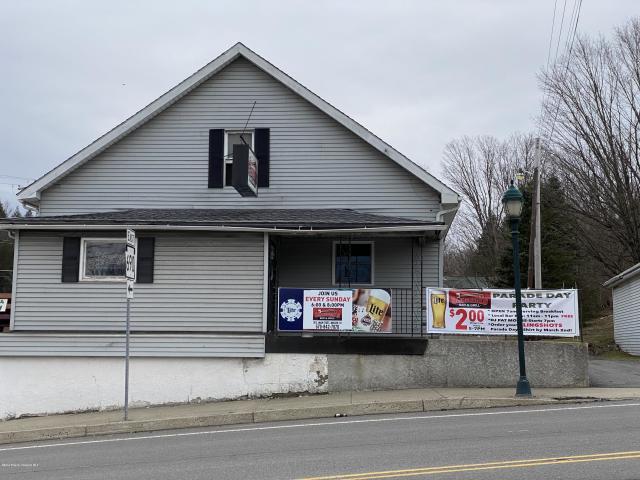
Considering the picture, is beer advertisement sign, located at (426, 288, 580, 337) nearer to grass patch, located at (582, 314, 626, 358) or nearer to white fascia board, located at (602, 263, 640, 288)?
white fascia board, located at (602, 263, 640, 288)

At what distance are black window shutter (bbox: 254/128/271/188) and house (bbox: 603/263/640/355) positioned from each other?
13.9m

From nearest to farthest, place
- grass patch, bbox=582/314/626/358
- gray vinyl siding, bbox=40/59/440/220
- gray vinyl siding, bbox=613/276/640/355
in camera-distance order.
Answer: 1. gray vinyl siding, bbox=40/59/440/220
2. gray vinyl siding, bbox=613/276/640/355
3. grass patch, bbox=582/314/626/358

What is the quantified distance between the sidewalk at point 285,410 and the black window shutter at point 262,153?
6.21 meters

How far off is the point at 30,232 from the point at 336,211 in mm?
6925

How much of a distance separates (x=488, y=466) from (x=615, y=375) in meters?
10.3

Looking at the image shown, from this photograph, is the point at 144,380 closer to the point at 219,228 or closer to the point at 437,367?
the point at 219,228

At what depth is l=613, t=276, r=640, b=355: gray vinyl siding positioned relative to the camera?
988 inches

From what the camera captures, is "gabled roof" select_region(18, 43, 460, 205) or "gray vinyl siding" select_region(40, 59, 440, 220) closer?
"gabled roof" select_region(18, 43, 460, 205)

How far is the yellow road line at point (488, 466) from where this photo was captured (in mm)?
7215

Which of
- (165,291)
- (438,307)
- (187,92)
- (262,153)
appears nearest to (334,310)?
(438,307)

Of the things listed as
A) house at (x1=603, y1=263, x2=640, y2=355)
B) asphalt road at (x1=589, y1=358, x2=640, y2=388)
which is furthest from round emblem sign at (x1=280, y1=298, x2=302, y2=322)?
A: house at (x1=603, y1=263, x2=640, y2=355)

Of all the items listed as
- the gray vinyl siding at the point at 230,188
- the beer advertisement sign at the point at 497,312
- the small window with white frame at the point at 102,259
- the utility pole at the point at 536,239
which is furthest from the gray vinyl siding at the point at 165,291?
the utility pole at the point at 536,239

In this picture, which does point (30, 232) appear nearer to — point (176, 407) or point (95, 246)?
point (95, 246)

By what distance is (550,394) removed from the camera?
12695 mm
